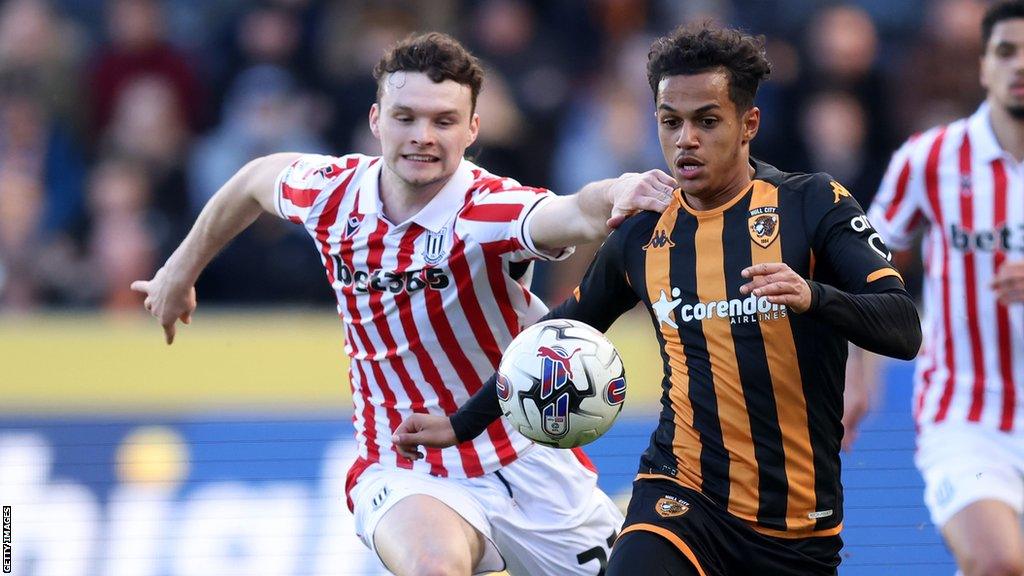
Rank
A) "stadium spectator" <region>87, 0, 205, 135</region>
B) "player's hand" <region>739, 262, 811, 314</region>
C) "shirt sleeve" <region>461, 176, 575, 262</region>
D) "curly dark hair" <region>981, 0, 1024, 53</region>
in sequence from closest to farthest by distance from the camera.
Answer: "player's hand" <region>739, 262, 811, 314</region>, "shirt sleeve" <region>461, 176, 575, 262</region>, "curly dark hair" <region>981, 0, 1024, 53</region>, "stadium spectator" <region>87, 0, 205, 135</region>

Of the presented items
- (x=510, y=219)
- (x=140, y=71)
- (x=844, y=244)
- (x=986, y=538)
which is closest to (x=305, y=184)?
(x=510, y=219)

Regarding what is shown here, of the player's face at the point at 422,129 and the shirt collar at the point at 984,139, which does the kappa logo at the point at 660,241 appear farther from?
the shirt collar at the point at 984,139

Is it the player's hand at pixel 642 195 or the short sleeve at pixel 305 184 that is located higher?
the player's hand at pixel 642 195

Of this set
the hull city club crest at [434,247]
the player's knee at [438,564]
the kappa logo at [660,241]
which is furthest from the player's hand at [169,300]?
the kappa logo at [660,241]

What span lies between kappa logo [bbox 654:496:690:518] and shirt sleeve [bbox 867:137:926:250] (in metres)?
2.27

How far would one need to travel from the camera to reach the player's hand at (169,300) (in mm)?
5820

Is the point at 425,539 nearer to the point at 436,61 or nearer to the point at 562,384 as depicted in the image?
the point at 562,384

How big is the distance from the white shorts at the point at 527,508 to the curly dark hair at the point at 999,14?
2501 mm

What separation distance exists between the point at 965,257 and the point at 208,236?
3.12 meters

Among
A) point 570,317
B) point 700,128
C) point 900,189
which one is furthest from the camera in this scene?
point 900,189

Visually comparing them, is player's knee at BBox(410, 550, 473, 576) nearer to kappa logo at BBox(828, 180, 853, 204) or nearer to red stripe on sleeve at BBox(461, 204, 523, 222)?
red stripe on sleeve at BBox(461, 204, 523, 222)

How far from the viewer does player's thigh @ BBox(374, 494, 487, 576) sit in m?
4.79

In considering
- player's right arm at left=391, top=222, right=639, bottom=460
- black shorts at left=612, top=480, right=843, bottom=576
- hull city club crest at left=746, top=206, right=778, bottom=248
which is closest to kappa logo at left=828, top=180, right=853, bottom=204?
hull city club crest at left=746, top=206, right=778, bottom=248

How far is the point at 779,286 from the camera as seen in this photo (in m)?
3.68
